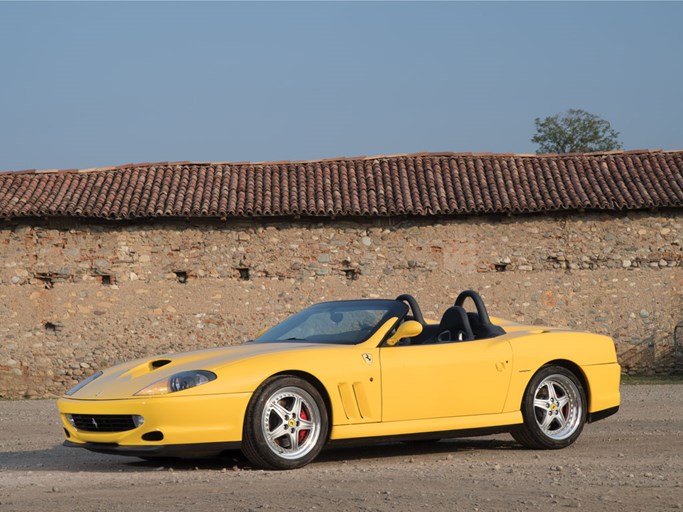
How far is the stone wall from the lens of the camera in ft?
70.0

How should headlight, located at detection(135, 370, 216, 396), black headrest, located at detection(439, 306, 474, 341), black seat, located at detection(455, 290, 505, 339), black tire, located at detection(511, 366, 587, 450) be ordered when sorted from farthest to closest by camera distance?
1. black seat, located at detection(455, 290, 505, 339)
2. black headrest, located at detection(439, 306, 474, 341)
3. black tire, located at detection(511, 366, 587, 450)
4. headlight, located at detection(135, 370, 216, 396)

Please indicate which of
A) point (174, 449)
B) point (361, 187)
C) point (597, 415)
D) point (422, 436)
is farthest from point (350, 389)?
point (361, 187)

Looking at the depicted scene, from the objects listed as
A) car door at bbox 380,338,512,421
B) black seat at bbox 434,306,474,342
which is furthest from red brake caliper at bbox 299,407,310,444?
black seat at bbox 434,306,474,342

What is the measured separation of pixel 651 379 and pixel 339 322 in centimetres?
1417

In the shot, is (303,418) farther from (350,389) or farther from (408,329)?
(408,329)

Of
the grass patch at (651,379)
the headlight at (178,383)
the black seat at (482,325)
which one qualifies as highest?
the black seat at (482,325)

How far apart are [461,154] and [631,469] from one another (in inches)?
685

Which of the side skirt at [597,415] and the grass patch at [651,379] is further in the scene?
the grass patch at [651,379]

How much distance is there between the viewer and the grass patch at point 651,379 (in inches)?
779

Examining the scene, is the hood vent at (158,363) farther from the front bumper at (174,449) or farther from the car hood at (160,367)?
the front bumper at (174,449)

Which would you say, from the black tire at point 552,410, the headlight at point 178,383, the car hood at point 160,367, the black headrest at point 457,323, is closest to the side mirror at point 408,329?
the car hood at point 160,367

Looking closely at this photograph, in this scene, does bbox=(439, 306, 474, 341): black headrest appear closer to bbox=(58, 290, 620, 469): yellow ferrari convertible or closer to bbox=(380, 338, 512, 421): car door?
bbox=(58, 290, 620, 469): yellow ferrari convertible

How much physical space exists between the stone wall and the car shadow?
1196 centimetres

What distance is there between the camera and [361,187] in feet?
73.7
